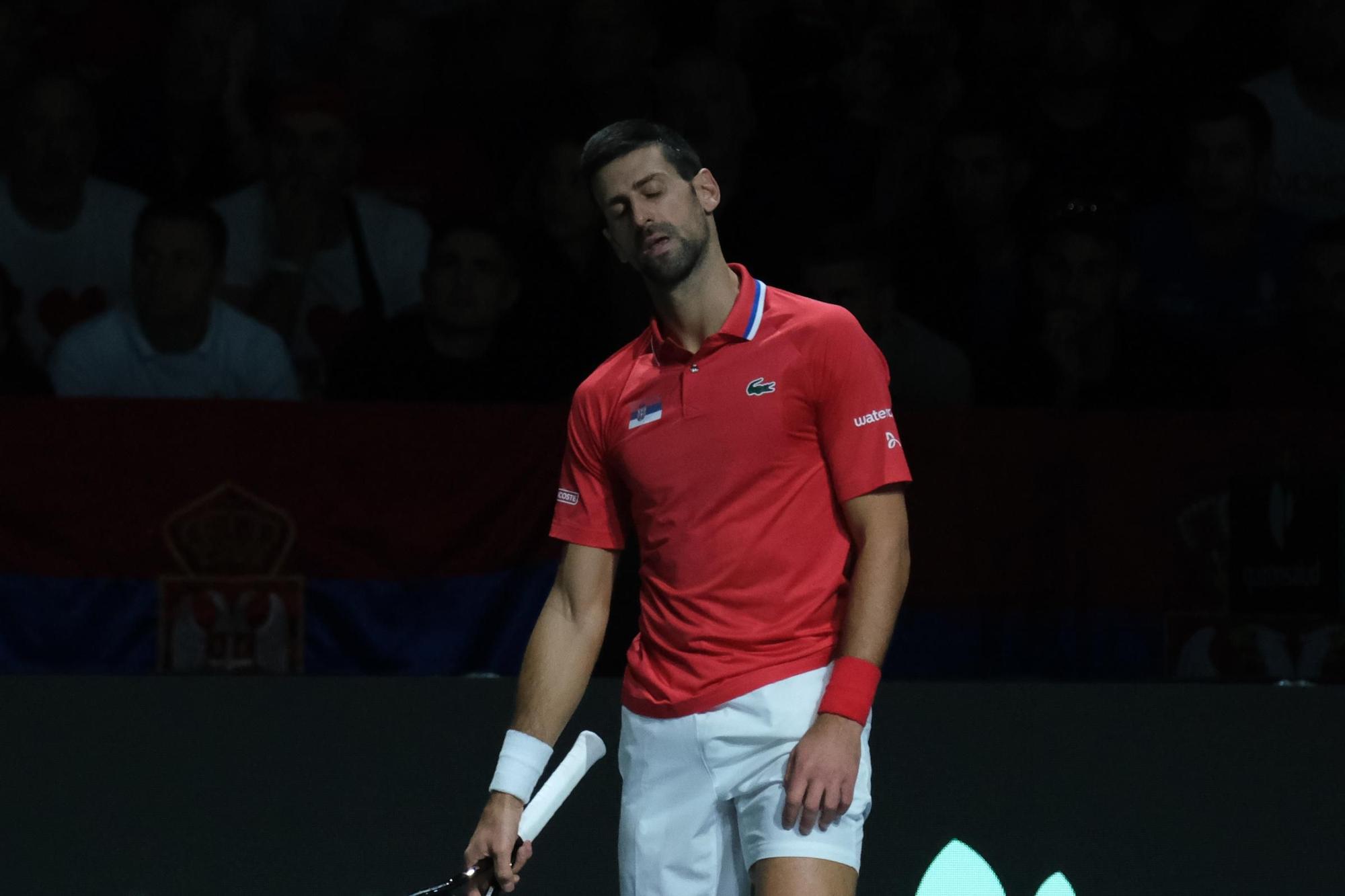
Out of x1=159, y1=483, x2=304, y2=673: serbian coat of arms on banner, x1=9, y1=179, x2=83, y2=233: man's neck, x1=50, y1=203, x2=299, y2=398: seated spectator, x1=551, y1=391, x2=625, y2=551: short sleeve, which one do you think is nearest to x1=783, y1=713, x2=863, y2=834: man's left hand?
x1=551, y1=391, x2=625, y2=551: short sleeve

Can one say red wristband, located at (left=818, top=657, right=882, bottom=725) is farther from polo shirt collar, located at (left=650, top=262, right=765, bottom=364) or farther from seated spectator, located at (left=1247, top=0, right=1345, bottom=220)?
seated spectator, located at (left=1247, top=0, right=1345, bottom=220)

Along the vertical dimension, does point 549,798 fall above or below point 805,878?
above

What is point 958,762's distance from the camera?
4695 mm

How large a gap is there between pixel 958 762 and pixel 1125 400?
1.32m

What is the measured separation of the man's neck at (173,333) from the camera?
5496mm

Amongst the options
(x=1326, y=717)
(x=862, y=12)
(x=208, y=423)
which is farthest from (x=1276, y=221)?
(x=208, y=423)

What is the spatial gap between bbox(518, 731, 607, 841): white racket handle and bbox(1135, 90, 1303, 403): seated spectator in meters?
3.55

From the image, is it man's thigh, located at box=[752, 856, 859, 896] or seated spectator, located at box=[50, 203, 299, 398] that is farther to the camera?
seated spectator, located at box=[50, 203, 299, 398]

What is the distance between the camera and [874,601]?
2.75 metres

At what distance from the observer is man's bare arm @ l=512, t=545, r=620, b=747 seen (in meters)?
3.00

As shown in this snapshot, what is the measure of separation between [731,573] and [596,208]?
10.9 ft

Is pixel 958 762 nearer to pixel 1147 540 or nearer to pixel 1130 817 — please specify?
pixel 1130 817

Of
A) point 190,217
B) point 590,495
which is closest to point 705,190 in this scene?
point 590,495

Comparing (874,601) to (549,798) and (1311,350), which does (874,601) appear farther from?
(1311,350)
